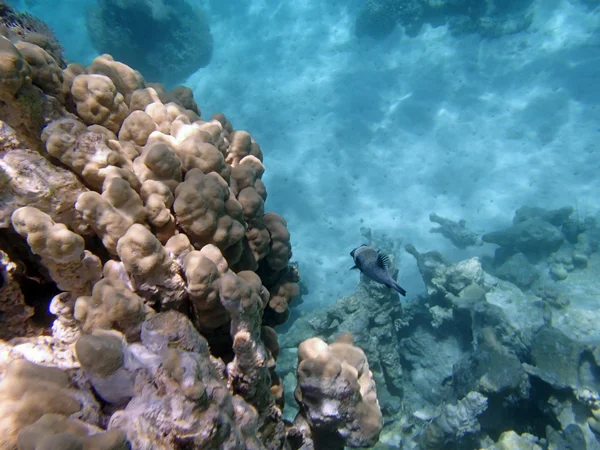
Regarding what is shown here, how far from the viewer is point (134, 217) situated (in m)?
1.93

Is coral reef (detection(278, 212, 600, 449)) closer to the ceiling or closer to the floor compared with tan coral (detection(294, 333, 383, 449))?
closer to the ceiling

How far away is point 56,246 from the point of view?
5.28 feet

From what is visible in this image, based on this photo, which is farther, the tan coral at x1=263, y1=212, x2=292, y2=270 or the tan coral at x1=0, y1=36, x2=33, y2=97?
the tan coral at x1=263, y1=212, x2=292, y2=270

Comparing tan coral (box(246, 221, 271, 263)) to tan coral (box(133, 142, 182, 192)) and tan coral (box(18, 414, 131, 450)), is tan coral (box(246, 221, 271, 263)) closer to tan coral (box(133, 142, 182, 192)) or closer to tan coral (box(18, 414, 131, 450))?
tan coral (box(133, 142, 182, 192))

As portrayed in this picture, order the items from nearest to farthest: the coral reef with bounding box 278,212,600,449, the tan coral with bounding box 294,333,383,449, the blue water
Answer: the tan coral with bounding box 294,333,383,449 → the coral reef with bounding box 278,212,600,449 → the blue water

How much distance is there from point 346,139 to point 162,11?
11395mm

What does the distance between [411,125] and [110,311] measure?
18310 millimetres

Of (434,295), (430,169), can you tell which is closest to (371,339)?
(434,295)

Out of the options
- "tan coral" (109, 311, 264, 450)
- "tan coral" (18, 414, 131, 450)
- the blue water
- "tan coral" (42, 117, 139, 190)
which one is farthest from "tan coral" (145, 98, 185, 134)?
the blue water

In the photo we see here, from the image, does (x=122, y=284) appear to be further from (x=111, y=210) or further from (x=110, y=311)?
(x=111, y=210)

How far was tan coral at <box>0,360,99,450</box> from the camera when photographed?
3.66 feet

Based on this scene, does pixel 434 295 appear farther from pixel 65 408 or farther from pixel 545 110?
pixel 545 110

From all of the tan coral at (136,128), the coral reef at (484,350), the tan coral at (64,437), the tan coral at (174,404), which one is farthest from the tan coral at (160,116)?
the coral reef at (484,350)

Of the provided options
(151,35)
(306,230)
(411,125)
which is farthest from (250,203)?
(151,35)
